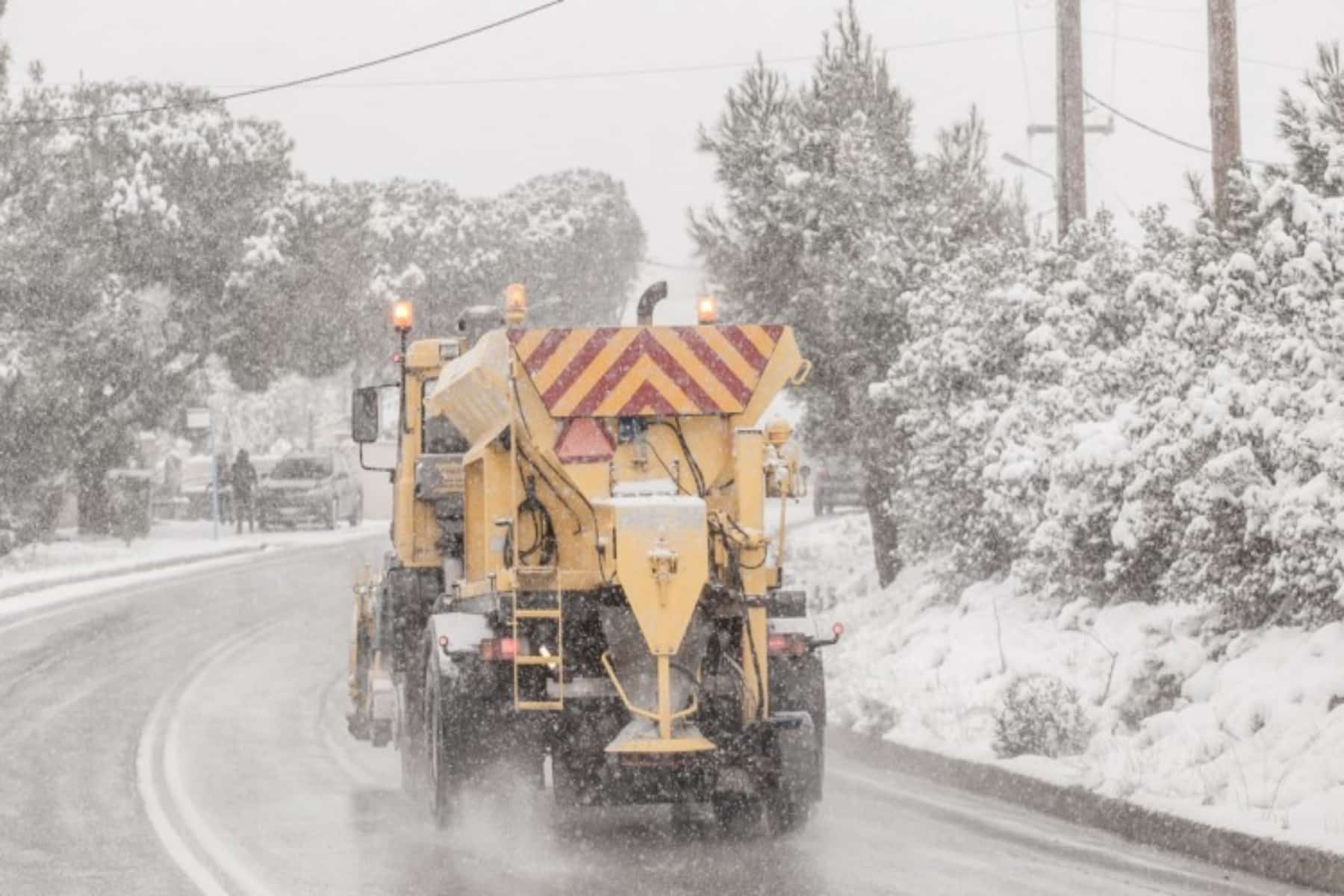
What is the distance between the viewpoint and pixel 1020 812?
11.1 meters

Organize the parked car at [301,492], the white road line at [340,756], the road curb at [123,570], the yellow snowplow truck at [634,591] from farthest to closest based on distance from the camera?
the parked car at [301,492], the road curb at [123,570], the white road line at [340,756], the yellow snowplow truck at [634,591]

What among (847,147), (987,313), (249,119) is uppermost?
(249,119)

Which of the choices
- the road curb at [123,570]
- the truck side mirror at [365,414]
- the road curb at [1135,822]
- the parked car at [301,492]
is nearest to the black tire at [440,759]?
the truck side mirror at [365,414]

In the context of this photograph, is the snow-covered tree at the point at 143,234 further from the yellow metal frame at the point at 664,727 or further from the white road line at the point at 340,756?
the yellow metal frame at the point at 664,727

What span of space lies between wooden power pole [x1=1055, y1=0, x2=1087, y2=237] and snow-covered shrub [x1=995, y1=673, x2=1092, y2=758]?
7.03m

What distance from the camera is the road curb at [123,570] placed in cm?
3116

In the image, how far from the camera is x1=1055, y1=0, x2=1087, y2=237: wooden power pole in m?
18.5

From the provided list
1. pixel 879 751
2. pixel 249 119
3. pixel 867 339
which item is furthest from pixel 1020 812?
pixel 249 119

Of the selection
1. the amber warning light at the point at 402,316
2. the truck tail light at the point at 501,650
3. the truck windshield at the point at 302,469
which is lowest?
the truck tail light at the point at 501,650

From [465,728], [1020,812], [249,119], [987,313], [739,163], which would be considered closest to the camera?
[465,728]

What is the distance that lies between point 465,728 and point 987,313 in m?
9.14

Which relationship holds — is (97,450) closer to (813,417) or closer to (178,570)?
(178,570)

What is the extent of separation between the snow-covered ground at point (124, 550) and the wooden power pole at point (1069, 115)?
1832 cm

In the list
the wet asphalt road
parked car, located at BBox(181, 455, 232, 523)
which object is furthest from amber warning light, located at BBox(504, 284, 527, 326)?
parked car, located at BBox(181, 455, 232, 523)
